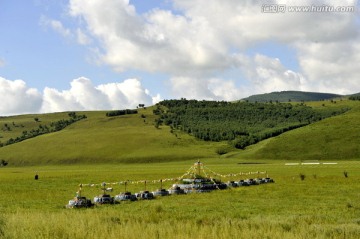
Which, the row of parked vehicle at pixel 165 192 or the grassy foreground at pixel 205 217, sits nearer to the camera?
the grassy foreground at pixel 205 217

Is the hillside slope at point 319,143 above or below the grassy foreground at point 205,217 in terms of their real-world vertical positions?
above

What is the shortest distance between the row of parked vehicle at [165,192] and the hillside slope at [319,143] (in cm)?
10985

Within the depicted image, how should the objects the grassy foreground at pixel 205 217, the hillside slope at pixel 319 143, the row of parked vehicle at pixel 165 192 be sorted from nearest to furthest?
the grassy foreground at pixel 205 217, the row of parked vehicle at pixel 165 192, the hillside slope at pixel 319 143

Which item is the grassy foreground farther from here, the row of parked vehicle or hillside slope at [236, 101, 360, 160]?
hillside slope at [236, 101, 360, 160]

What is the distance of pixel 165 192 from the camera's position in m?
43.2

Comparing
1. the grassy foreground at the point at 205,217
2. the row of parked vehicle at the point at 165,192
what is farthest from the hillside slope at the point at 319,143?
the grassy foreground at the point at 205,217

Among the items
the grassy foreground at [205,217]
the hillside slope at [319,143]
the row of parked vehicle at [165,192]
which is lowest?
the grassy foreground at [205,217]

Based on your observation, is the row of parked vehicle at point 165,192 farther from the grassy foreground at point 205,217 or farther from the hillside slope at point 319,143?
the hillside slope at point 319,143

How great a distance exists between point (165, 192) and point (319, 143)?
138384mm

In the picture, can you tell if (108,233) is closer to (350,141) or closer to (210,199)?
(210,199)

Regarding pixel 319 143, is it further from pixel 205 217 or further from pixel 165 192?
pixel 205 217

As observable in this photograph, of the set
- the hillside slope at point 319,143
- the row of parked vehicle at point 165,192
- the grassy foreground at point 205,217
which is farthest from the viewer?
the hillside slope at point 319,143

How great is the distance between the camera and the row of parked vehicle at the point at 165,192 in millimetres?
34188

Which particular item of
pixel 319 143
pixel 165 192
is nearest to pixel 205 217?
pixel 165 192
